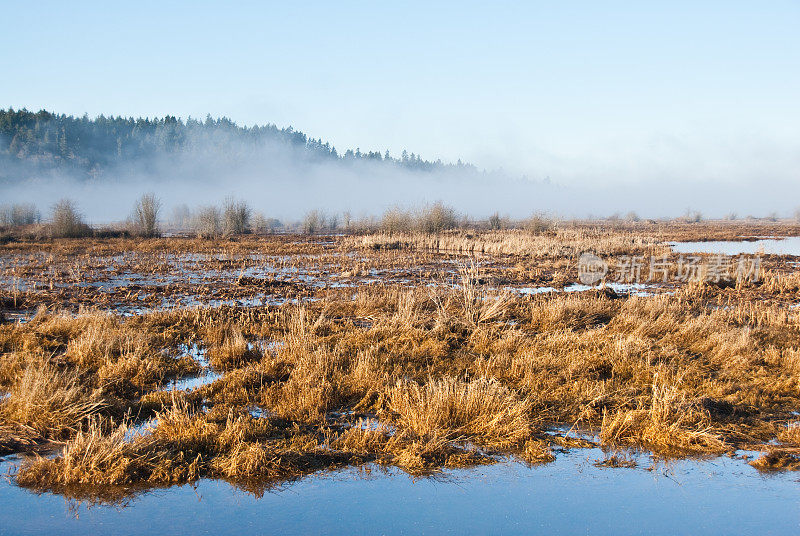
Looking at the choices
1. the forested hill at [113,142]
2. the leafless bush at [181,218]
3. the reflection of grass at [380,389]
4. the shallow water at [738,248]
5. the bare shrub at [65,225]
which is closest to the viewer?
the reflection of grass at [380,389]

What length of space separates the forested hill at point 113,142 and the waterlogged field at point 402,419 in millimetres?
92750

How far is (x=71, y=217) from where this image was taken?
35250mm

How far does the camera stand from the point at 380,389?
24.2ft

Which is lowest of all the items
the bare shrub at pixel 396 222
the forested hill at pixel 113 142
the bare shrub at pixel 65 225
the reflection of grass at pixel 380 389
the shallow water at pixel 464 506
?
the shallow water at pixel 464 506

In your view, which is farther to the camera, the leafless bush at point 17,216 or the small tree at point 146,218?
the leafless bush at point 17,216

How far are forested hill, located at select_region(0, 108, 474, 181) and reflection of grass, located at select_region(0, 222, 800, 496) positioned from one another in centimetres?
9470

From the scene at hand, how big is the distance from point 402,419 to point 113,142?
114888 millimetres

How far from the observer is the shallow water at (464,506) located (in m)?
4.66

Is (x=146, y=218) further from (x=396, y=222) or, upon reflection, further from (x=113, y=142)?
(x=113, y=142)

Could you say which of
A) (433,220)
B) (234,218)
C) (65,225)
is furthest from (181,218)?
(433,220)

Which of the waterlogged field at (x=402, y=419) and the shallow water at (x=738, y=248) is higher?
the shallow water at (x=738, y=248)

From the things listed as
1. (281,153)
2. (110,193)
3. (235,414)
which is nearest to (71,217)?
(235,414)

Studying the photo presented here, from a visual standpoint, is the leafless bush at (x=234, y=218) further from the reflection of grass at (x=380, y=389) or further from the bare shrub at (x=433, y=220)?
the reflection of grass at (x=380, y=389)

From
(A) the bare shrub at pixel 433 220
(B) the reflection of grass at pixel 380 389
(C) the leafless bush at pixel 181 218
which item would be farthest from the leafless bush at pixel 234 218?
(B) the reflection of grass at pixel 380 389
